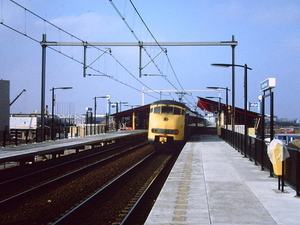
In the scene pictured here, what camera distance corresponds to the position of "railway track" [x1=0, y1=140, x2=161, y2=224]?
26.8ft

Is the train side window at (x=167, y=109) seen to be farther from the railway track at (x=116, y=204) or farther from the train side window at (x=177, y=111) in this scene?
the railway track at (x=116, y=204)

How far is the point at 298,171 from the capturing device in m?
8.30

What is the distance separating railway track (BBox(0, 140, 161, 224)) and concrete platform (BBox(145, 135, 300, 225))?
2522 millimetres

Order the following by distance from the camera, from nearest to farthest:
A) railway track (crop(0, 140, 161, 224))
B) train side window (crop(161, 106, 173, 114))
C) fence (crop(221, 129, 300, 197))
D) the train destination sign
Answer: railway track (crop(0, 140, 161, 224)), fence (crop(221, 129, 300, 197)), the train destination sign, train side window (crop(161, 106, 173, 114))

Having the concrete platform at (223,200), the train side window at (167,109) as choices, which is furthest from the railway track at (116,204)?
the train side window at (167,109)

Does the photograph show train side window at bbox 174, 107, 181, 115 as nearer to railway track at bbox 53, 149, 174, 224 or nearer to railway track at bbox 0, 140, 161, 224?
railway track at bbox 0, 140, 161, 224

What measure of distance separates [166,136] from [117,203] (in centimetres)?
1352

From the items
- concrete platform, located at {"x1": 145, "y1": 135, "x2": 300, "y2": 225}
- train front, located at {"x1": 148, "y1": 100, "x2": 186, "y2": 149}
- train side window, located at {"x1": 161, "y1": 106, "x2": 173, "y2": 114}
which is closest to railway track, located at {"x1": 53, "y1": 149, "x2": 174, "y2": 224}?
concrete platform, located at {"x1": 145, "y1": 135, "x2": 300, "y2": 225}

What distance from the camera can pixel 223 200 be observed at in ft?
27.1

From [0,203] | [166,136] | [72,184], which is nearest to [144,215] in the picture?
[0,203]

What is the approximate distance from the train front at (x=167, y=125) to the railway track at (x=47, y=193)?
6793 mm

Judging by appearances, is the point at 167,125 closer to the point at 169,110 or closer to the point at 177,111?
the point at 169,110

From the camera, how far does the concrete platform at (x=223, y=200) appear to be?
6.71 metres

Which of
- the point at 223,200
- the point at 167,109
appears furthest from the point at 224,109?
the point at 223,200
